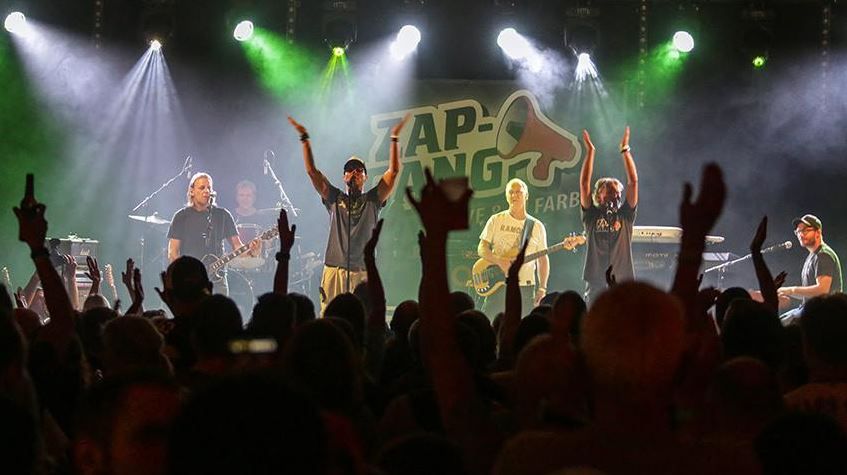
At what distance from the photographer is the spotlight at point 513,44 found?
50.6 ft

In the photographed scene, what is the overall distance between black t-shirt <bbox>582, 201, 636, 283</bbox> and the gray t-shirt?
2.47 meters

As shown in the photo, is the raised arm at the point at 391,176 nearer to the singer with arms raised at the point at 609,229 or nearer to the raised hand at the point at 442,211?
the singer with arms raised at the point at 609,229

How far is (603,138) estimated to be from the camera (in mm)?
15703

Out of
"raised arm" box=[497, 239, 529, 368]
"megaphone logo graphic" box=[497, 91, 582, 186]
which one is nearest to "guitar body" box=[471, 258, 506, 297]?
"megaphone logo graphic" box=[497, 91, 582, 186]

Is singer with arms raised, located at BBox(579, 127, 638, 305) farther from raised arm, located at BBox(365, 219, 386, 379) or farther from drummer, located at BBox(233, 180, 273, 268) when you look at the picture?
raised arm, located at BBox(365, 219, 386, 379)

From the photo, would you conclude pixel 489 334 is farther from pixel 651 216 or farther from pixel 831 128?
pixel 831 128

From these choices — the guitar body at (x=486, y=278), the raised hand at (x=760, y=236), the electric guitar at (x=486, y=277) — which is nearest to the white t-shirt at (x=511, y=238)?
the electric guitar at (x=486, y=277)

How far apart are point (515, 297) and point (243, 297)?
9.63 metres

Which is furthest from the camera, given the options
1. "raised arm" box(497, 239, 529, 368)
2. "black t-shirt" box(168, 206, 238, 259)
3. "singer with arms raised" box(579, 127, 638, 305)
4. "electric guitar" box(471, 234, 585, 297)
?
"electric guitar" box(471, 234, 585, 297)

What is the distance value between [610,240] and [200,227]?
485 cm

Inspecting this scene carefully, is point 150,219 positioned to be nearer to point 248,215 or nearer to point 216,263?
point 248,215

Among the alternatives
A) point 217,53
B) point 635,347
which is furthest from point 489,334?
point 217,53

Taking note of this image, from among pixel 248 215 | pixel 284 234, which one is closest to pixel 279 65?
pixel 248 215

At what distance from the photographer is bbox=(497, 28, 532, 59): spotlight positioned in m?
15.4
